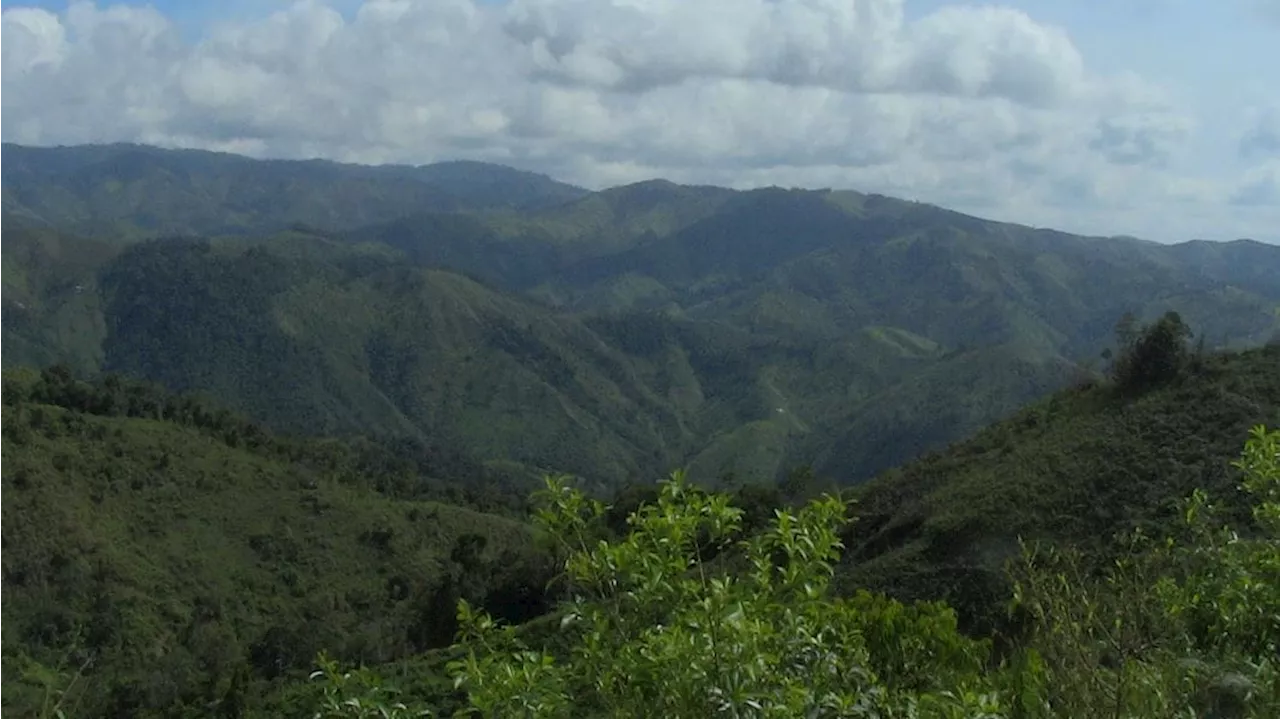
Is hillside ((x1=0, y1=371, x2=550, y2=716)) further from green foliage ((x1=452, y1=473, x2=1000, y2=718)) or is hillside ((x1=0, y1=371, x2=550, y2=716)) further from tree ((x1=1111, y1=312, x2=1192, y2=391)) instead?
green foliage ((x1=452, y1=473, x2=1000, y2=718))

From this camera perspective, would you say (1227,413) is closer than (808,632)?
No

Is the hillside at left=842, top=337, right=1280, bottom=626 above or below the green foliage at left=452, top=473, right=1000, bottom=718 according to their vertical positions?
below

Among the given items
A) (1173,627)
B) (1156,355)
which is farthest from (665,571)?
(1156,355)

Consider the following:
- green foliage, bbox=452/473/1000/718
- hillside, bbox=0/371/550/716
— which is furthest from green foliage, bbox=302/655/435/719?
hillside, bbox=0/371/550/716

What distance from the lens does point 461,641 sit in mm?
6051

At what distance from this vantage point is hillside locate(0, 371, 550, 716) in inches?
2500

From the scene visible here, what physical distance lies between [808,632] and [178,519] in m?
98.2

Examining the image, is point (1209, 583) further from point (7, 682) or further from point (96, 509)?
point (96, 509)

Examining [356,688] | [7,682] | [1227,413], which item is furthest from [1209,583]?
[7,682]

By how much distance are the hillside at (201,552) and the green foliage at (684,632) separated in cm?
4573

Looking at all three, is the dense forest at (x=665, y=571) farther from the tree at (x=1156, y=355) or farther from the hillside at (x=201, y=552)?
the hillside at (x=201, y=552)

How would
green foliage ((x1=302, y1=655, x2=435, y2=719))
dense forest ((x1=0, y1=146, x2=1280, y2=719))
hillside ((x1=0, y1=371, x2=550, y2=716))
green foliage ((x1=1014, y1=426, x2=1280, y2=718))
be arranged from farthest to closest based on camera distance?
hillside ((x1=0, y1=371, x2=550, y2=716)), green foliage ((x1=1014, y1=426, x2=1280, y2=718)), dense forest ((x1=0, y1=146, x2=1280, y2=719)), green foliage ((x1=302, y1=655, x2=435, y2=719))

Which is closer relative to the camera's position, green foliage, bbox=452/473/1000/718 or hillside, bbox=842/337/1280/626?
green foliage, bbox=452/473/1000/718

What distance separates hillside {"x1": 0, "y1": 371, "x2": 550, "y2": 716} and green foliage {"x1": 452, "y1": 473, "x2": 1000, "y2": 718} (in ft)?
150
